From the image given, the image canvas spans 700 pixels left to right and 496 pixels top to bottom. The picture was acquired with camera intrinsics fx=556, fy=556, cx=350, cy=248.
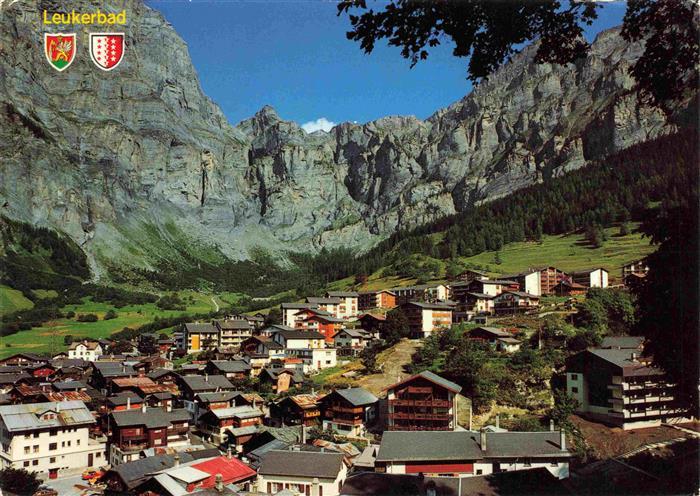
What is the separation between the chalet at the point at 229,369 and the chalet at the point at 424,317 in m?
21.3

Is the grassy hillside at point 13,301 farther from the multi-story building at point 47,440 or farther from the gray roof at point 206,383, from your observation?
the multi-story building at point 47,440

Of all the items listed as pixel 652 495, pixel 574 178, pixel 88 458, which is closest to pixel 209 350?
pixel 88 458

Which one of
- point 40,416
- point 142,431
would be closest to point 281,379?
point 142,431

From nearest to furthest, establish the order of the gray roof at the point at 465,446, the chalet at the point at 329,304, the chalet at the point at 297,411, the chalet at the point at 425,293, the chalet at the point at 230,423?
1. the gray roof at the point at 465,446
2. the chalet at the point at 230,423
3. the chalet at the point at 297,411
4. the chalet at the point at 425,293
5. the chalet at the point at 329,304

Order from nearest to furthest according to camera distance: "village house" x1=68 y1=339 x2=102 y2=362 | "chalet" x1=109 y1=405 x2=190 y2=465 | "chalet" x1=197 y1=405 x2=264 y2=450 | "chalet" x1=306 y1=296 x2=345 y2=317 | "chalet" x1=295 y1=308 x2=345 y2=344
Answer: "chalet" x1=109 y1=405 x2=190 y2=465, "chalet" x1=197 y1=405 x2=264 y2=450, "chalet" x1=295 y1=308 x2=345 y2=344, "village house" x1=68 y1=339 x2=102 y2=362, "chalet" x1=306 y1=296 x2=345 y2=317

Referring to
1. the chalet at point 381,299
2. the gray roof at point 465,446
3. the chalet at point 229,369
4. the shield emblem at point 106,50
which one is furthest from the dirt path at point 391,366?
the shield emblem at point 106,50

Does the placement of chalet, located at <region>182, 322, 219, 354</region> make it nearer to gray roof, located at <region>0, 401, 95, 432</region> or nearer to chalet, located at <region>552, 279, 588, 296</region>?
gray roof, located at <region>0, 401, 95, 432</region>

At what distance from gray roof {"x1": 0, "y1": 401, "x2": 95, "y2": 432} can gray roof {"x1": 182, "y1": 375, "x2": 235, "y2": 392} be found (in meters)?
12.9

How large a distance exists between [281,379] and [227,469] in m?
29.7

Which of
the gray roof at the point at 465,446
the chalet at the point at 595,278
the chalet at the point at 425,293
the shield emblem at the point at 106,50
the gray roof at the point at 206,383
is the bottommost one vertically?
the gray roof at the point at 465,446

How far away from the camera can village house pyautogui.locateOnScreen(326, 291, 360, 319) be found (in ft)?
366

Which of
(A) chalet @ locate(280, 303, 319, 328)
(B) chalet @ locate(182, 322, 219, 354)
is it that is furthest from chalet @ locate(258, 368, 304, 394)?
(B) chalet @ locate(182, 322, 219, 354)

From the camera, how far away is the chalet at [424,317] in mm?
75062

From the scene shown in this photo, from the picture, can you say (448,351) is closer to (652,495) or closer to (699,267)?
(652,495)
